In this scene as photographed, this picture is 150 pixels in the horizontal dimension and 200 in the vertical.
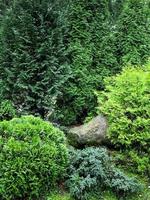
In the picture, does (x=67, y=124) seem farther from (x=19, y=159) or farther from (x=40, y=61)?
(x=19, y=159)

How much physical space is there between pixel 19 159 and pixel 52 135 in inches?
31.2

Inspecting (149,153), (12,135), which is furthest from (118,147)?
(12,135)

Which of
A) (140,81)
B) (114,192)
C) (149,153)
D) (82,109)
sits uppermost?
(140,81)

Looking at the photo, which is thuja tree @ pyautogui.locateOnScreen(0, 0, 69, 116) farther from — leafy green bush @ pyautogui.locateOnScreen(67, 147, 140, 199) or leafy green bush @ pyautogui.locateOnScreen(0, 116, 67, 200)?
leafy green bush @ pyautogui.locateOnScreen(67, 147, 140, 199)

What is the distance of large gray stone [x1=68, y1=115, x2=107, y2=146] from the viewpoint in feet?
25.9

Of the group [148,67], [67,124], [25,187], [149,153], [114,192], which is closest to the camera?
[25,187]

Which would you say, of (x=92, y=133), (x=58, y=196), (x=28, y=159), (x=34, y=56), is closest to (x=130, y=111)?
(x=92, y=133)

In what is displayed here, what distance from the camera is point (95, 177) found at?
6.83 m

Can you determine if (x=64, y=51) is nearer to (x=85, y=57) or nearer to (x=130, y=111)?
(x=85, y=57)

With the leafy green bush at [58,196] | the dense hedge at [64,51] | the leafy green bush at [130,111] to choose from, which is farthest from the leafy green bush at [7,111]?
the leafy green bush at [58,196]

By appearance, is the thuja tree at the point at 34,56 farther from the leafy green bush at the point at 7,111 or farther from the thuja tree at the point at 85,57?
the thuja tree at the point at 85,57

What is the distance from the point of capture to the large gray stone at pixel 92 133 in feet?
25.9

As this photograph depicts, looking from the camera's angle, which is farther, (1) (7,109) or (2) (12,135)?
(1) (7,109)

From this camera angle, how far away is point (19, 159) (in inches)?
255
